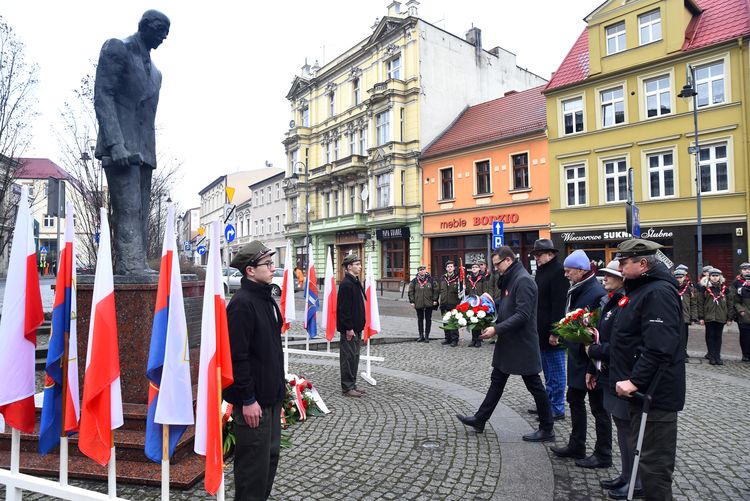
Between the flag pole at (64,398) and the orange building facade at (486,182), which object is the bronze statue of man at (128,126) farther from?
the orange building facade at (486,182)

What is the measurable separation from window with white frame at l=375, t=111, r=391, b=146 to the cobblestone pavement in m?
26.2

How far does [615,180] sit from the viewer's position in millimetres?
22688

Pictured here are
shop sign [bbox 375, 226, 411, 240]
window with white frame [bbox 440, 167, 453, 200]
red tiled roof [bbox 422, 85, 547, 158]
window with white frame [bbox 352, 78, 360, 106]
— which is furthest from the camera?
window with white frame [bbox 352, 78, 360, 106]

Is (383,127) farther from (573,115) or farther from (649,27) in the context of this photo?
(649,27)

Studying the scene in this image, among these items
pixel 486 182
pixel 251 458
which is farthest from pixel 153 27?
pixel 486 182

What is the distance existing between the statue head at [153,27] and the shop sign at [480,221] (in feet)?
71.9

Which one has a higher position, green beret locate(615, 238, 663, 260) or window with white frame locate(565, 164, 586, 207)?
window with white frame locate(565, 164, 586, 207)

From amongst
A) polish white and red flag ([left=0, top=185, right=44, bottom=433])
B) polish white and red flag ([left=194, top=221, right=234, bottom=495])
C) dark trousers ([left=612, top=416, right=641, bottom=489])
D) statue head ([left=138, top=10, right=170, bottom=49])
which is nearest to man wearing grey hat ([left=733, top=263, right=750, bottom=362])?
dark trousers ([left=612, top=416, right=641, bottom=489])

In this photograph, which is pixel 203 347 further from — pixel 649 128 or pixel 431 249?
pixel 431 249

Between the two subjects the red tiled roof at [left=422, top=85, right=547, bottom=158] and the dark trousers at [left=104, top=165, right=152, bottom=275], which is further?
the red tiled roof at [left=422, top=85, right=547, bottom=158]

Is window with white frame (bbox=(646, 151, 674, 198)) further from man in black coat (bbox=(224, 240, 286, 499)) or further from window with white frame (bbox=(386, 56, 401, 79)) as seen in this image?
man in black coat (bbox=(224, 240, 286, 499))

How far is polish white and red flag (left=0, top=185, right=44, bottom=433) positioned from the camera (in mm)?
3359

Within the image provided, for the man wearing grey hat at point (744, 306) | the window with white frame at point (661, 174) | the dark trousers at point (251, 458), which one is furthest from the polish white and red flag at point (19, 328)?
the window with white frame at point (661, 174)

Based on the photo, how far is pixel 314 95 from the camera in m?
40.0
